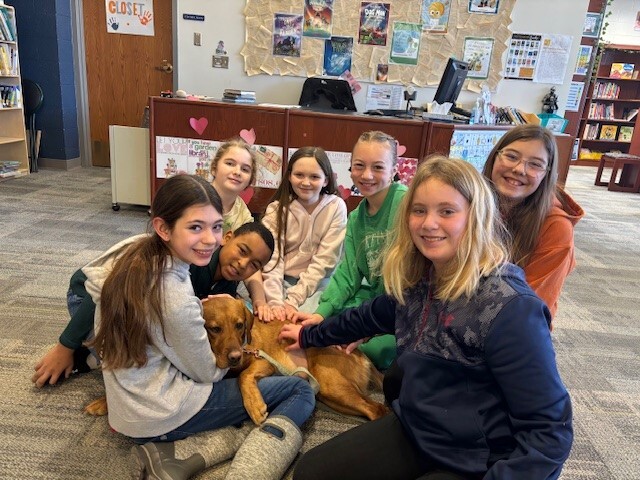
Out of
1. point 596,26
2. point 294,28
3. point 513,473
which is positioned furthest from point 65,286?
point 596,26

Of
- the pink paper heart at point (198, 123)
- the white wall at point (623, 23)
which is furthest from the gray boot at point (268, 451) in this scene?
the white wall at point (623, 23)

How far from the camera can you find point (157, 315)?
4.37 feet

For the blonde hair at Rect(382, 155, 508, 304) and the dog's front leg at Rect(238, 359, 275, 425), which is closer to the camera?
the blonde hair at Rect(382, 155, 508, 304)

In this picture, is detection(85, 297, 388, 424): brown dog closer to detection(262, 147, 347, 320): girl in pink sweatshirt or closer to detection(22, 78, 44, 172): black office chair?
detection(262, 147, 347, 320): girl in pink sweatshirt

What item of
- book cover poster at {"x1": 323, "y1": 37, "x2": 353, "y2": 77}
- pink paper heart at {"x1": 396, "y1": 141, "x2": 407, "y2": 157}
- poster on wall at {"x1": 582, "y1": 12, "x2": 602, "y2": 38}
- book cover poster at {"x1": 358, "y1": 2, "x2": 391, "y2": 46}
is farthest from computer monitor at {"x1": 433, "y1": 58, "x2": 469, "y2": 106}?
poster on wall at {"x1": 582, "y1": 12, "x2": 602, "y2": 38}

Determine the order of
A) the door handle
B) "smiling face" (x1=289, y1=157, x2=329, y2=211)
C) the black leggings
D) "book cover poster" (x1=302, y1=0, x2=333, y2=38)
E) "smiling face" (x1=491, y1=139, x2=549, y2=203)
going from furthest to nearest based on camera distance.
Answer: the door handle < "book cover poster" (x1=302, y1=0, x2=333, y2=38) < "smiling face" (x1=289, y1=157, x2=329, y2=211) < "smiling face" (x1=491, y1=139, x2=549, y2=203) < the black leggings

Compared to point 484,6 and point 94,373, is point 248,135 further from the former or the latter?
point 484,6

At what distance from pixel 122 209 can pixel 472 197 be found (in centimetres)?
385

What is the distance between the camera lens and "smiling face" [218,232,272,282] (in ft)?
6.16

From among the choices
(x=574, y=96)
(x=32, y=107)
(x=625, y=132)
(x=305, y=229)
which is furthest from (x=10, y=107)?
(x=625, y=132)

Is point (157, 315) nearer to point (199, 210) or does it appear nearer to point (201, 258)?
point (201, 258)

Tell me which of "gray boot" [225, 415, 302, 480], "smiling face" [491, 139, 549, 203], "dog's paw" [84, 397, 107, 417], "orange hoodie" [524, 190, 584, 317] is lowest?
"dog's paw" [84, 397, 107, 417]

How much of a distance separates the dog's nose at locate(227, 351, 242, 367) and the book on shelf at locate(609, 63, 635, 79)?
33.7 feet

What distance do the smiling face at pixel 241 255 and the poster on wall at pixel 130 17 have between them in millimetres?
4868
